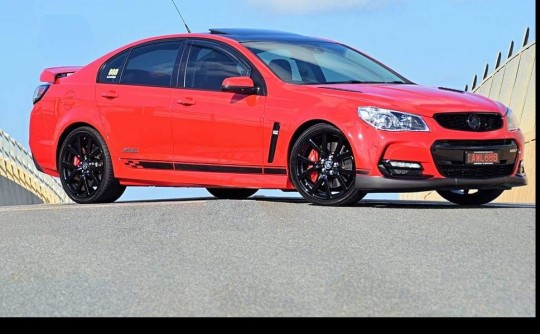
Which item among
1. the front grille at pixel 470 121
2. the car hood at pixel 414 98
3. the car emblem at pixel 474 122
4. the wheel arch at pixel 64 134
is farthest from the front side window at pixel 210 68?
the car emblem at pixel 474 122

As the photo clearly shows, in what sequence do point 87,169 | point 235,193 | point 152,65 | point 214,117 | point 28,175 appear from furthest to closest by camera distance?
point 28,175 → point 235,193 → point 87,169 → point 152,65 → point 214,117

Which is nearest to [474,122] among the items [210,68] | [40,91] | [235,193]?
[210,68]

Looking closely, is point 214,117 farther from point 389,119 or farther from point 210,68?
point 389,119

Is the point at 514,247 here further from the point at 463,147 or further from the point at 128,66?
the point at 128,66

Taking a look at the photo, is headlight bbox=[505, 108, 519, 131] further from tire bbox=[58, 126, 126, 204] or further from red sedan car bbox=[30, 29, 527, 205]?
tire bbox=[58, 126, 126, 204]

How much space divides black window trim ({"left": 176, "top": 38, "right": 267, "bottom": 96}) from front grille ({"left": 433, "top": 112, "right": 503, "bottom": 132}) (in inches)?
68.9

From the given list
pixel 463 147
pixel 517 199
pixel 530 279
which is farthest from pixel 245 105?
pixel 517 199

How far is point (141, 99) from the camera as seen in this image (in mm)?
13117

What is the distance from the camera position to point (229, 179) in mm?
12258

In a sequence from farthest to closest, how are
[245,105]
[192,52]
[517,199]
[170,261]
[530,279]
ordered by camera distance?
[517,199]
[192,52]
[245,105]
[170,261]
[530,279]

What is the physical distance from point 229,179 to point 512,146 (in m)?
2.68

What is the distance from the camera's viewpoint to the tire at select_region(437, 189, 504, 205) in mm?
12875

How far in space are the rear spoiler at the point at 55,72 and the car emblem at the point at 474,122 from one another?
16.7ft

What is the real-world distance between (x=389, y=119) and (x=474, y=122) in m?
0.86
